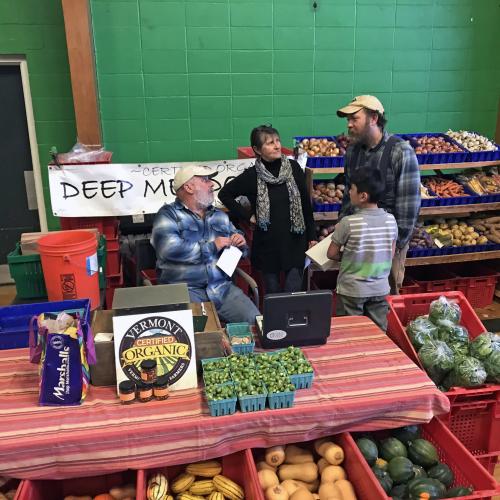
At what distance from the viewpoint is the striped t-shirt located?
2.70 metres

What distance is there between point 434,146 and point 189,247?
245 cm

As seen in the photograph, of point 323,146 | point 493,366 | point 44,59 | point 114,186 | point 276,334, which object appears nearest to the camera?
point 276,334

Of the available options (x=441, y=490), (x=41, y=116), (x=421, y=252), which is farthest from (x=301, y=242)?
(x=41, y=116)

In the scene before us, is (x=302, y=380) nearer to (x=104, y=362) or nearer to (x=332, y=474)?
(x=332, y=474)

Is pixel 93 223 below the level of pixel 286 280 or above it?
above

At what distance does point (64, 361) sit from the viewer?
188cm

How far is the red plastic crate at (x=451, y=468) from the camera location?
1.80 m

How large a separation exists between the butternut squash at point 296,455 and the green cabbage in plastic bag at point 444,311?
1079 mm

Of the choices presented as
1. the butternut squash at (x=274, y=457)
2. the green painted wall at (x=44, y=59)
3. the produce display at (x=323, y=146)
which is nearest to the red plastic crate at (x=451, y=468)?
the butternut squash at (x=274, y=457)

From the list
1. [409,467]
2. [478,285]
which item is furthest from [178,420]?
[478,285]

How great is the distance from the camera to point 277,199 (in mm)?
3416

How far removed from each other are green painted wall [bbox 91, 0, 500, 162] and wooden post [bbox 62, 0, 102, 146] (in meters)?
0.29

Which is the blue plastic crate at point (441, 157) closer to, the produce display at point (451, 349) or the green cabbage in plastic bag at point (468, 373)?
the produce display at point (451, 349)

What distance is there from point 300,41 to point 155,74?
1408 millimetres
